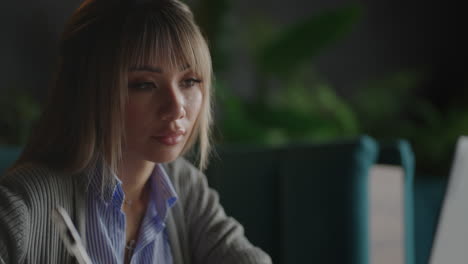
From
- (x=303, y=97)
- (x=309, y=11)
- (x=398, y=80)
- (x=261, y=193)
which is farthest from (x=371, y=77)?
(x=261, y=193)

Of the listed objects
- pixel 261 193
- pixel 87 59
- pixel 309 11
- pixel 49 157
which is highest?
pixel 309 11

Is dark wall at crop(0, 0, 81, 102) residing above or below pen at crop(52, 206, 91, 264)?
above

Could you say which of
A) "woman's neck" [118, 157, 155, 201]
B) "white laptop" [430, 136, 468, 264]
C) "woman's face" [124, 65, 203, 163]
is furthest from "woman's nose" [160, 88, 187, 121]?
"white laptop" [430, 136, 468, 264]

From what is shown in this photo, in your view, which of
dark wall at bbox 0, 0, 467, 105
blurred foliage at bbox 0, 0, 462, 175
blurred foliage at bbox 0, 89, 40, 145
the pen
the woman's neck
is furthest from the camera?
dark wall at bbox 0, 0, 467, 105

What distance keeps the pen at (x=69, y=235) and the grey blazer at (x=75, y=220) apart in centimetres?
2

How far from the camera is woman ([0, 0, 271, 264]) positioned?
0.64 m

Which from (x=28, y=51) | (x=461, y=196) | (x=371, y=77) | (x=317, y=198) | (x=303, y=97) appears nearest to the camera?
(x=461, y=196)

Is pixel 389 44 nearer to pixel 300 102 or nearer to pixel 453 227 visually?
pixel 300 102

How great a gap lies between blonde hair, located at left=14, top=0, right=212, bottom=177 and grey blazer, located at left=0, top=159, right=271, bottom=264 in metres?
0.04

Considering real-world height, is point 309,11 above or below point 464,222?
above

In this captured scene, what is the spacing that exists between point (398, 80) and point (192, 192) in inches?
94.9

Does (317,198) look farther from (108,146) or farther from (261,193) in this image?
(108,146)

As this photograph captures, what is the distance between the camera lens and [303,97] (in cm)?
261

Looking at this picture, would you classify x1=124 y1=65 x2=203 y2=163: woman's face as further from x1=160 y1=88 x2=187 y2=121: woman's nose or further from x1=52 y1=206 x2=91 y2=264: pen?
x1=52 y1=206 x2=91 y2=264: pen
